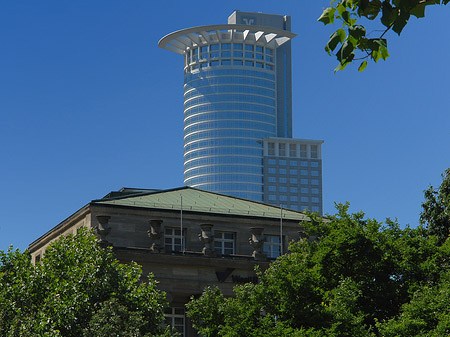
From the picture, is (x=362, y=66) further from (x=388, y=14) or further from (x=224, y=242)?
(x=224, y=242)

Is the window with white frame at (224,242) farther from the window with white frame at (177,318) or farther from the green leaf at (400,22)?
the green leaf at (400,22)

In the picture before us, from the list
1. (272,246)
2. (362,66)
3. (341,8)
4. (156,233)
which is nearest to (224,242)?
(272,246)

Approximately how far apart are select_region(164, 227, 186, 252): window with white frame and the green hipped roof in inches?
91.1

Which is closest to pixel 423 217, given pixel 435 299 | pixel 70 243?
pixel 435 299

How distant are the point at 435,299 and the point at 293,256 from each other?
11.1m

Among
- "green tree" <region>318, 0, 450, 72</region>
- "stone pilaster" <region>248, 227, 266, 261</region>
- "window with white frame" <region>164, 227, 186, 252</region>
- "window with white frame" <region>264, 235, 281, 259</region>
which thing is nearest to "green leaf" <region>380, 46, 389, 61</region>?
"green tree" <region>318, 0, 450, 72</region>

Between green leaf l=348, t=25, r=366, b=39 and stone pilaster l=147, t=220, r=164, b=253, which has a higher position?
stone pilaster l=147, t=220, r=164, b=253

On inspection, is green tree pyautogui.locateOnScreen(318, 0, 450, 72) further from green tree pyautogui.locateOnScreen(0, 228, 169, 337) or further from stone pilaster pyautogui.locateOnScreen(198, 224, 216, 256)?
stone pilaster pyautogui.locateOnScreen(198, 224, 216, 256)

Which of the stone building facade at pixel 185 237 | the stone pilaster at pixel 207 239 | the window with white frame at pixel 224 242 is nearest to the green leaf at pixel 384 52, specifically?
the stone building facade at pixel 185 237

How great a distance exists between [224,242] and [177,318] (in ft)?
30.5

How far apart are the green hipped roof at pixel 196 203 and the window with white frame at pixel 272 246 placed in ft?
7.72

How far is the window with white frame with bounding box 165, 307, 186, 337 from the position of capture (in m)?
75.6

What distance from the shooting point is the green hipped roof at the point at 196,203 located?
264ft

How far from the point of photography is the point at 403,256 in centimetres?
5678
